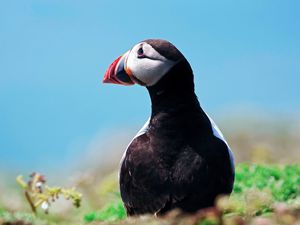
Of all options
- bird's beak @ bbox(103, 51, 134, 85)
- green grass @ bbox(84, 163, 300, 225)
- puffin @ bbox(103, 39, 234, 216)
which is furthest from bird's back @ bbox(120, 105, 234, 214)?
green grass @ bbox(84, 163, 300, 225)

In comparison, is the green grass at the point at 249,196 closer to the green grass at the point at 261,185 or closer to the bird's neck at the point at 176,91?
the green grass at the point at 261,185

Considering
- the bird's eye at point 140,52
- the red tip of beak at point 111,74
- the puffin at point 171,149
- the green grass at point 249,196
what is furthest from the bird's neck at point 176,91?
the green grass at point 249,196

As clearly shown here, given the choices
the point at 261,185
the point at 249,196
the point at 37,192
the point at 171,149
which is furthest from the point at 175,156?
the point at 261,185

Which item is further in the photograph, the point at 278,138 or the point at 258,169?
the point at 278,138

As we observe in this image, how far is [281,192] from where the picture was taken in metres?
5.39

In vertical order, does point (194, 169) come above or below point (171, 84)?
below

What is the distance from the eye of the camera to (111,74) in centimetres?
422

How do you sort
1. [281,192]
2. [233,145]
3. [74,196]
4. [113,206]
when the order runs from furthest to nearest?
[233,145], [113,206], [281,192], [74,196]

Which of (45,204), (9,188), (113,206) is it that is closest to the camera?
(45,204)

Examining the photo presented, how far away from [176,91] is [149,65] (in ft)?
0.69

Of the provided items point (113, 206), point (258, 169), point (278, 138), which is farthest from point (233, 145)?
point (113, 206)

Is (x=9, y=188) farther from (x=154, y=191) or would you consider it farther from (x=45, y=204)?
(x=154, y=191)

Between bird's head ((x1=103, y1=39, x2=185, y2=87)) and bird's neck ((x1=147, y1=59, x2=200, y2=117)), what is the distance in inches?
1.4

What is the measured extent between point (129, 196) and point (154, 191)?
249mm
